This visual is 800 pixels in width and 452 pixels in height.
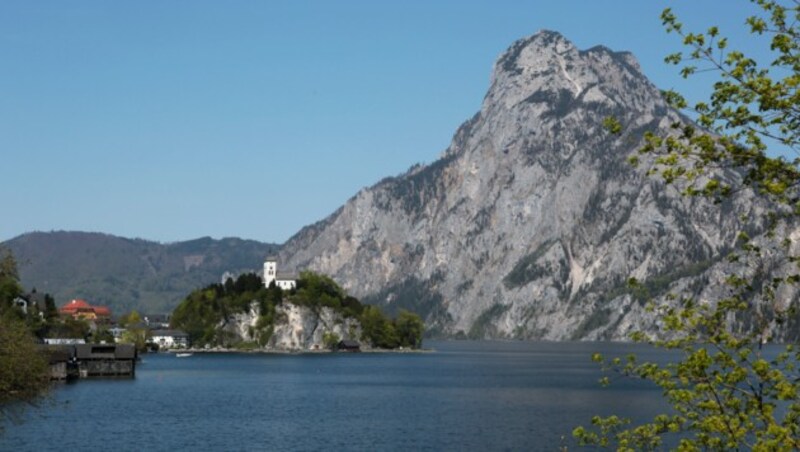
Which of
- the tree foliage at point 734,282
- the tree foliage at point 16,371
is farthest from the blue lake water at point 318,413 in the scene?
the tree foliage at point 734,282

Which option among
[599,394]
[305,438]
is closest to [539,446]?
[305,438]

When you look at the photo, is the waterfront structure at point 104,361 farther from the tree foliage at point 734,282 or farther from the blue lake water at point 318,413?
the tree foliage at point 734,282

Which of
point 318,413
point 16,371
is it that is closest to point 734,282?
point 16,371

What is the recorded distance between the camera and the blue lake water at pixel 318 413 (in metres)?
91.4

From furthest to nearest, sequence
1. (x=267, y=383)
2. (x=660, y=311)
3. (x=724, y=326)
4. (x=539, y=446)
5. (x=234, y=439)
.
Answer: (x=267, y=383) → (x=234, y=439) → (x=539, y=446) → (x=660, y=311) → (x=724, y=326)

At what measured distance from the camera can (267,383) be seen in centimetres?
17250

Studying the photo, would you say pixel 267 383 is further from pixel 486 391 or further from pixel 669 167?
pixel 669 167

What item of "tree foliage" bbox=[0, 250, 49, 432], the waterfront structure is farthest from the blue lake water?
the waterfront structure

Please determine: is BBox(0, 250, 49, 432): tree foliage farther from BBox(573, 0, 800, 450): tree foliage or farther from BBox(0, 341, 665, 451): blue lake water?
BBox(573, 0, 800, 450): tree foliage

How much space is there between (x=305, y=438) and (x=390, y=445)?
9.22m

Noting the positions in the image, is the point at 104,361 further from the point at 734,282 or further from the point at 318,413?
the point at 734,282

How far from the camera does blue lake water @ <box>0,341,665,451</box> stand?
91.4 meters

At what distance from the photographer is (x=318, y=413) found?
121188mm

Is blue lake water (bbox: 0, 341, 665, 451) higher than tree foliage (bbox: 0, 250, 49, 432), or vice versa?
tree foliage (bbox: 0, 250, 49, 432)
